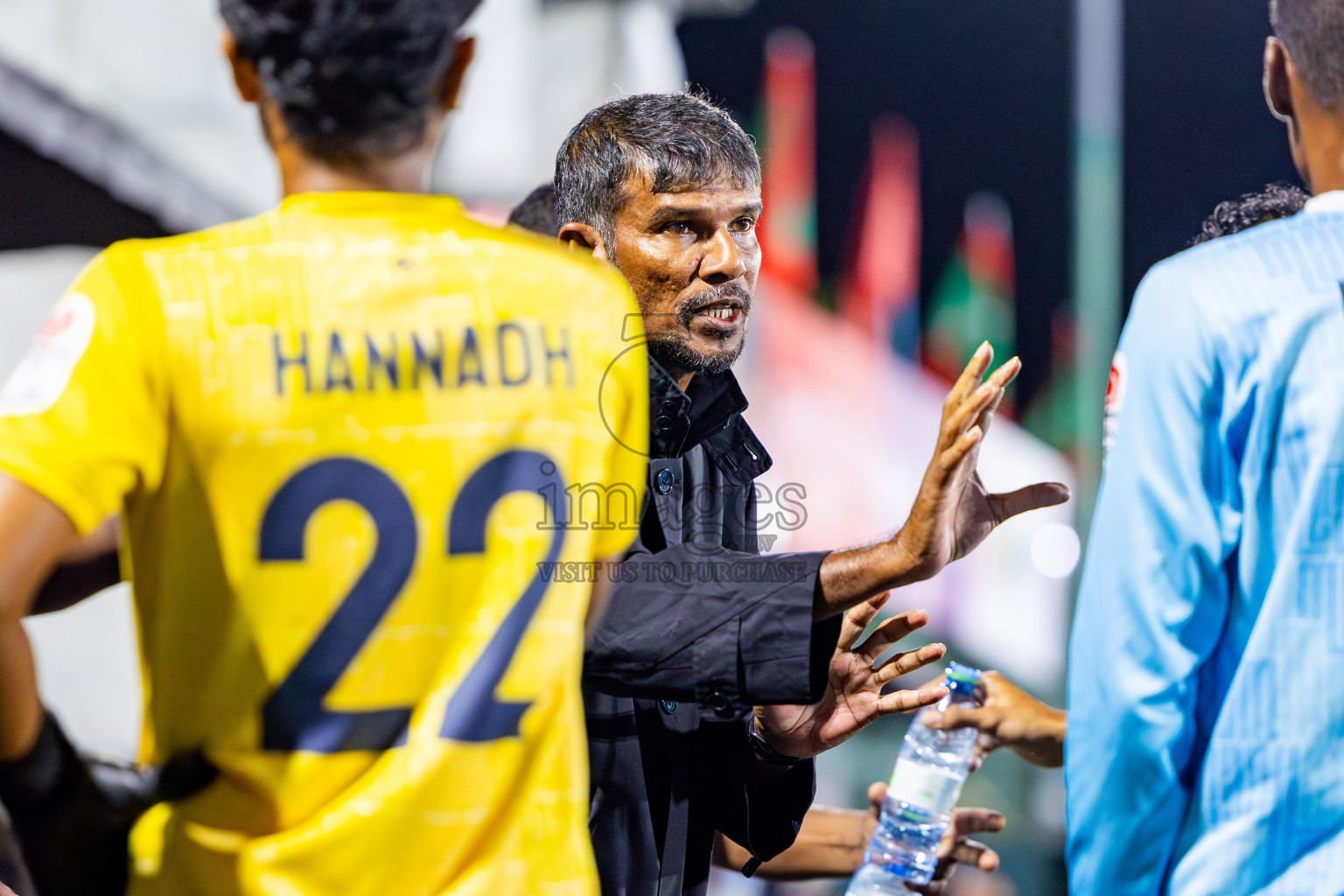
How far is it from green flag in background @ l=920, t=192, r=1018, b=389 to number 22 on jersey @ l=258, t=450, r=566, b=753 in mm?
4443

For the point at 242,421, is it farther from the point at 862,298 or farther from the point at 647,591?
the point at 862,298

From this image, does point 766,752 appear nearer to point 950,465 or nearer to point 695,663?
point 695,663

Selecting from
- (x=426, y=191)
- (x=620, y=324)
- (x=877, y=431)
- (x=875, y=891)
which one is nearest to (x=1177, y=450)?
(x=620, y=324)

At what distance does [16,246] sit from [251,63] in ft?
11.1

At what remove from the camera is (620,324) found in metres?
1.47

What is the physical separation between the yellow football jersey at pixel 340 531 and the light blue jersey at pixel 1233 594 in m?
0.67

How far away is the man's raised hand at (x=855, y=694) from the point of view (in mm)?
2025

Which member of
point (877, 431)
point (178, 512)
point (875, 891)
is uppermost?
point (178, 512)

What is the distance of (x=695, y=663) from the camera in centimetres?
179

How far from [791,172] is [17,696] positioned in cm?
457

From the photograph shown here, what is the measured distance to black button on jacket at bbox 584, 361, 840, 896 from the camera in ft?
5.80

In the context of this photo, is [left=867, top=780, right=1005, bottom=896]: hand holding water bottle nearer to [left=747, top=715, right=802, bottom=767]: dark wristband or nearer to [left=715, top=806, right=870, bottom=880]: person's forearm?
[left=715, top=806, right=870, bottom=880]: person's forearm

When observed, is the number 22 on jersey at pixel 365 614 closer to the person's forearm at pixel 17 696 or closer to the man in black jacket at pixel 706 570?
the person's forearm at pixel 17 696

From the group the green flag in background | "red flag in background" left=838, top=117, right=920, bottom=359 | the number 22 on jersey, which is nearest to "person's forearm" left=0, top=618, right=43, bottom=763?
the number 22 on jersey
